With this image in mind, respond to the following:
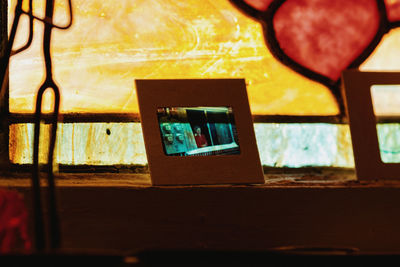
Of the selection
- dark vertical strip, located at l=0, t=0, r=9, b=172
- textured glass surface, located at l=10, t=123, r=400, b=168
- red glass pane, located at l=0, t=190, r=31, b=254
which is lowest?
red glass pane, located at l=0, t=190, r=31, b=254

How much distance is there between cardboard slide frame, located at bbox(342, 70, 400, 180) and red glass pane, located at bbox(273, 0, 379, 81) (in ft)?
0.36

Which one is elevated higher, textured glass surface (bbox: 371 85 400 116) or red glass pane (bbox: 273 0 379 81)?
red glass pane (bbox: 273 0 379 81)

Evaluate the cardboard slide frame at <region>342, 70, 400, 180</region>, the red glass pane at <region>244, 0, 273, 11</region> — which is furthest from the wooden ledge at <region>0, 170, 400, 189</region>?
the red glass pane at <region>244, 0, 273, 11</region>

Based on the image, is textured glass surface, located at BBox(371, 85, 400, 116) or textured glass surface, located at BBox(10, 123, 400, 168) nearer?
textured glass surface, located at BBox(10, 123, 400, 168)

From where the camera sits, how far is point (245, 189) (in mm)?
1307

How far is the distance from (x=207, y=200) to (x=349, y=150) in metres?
0.54

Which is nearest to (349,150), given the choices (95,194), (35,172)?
(95,194)

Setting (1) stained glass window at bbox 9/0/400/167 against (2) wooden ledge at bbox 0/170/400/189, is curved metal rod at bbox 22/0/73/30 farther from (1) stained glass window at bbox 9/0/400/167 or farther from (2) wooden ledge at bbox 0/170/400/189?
(2) wooden ledge at bbox 0/170/400/189

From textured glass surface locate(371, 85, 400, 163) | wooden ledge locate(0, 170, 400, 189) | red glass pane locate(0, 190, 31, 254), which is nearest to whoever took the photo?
red glass pane locate(0, 190, 31, 254)

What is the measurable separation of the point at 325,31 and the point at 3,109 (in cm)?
98

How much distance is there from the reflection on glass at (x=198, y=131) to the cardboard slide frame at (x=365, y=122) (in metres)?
0.33

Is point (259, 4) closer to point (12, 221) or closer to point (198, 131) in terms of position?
point (198, 131)

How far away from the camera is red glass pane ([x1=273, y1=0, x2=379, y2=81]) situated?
1.57 m

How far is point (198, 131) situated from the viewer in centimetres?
139
